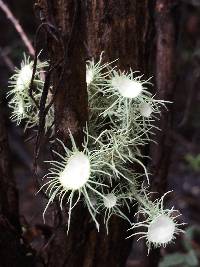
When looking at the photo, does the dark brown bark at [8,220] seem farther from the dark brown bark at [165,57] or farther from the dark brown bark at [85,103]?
the dark brown bark at [165,57]

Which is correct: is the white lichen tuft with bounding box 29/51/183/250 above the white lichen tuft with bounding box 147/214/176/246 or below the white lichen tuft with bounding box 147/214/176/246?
above

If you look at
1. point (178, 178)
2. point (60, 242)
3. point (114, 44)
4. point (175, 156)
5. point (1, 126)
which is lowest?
point (60, 242)

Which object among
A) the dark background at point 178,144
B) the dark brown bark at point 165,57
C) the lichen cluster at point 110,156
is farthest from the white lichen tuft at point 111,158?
the dark background at point 178,144

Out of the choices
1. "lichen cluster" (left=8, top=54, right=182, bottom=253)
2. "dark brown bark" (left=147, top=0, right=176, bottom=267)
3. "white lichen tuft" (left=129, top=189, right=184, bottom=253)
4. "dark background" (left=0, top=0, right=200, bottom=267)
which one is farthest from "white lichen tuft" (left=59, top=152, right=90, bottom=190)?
"dark background" (left=0, top=0, right=200, bottom=267)

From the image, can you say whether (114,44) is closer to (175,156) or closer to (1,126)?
(1,126)

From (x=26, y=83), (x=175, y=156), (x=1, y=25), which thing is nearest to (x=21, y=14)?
(x=1, y=25)

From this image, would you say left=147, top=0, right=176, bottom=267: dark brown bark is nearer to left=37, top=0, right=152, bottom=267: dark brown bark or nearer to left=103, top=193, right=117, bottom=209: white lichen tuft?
left=37, top=0, right=152, bottom=267: dark brown bark

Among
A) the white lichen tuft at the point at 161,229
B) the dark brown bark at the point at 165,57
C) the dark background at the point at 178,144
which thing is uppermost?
the dark background at the point at 178,144

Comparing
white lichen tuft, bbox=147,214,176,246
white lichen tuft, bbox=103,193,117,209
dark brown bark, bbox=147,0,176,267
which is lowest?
white lichen tuft, bbox=147,214,176,246

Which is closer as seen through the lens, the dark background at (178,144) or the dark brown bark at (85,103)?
the dark brown bark at (85,103)

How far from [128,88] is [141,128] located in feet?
0.20

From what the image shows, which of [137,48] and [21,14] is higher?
[21,14]

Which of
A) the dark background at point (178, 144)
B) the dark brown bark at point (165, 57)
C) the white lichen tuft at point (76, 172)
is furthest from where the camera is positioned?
the dark background at point (178, 144)

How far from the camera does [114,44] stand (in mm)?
703
